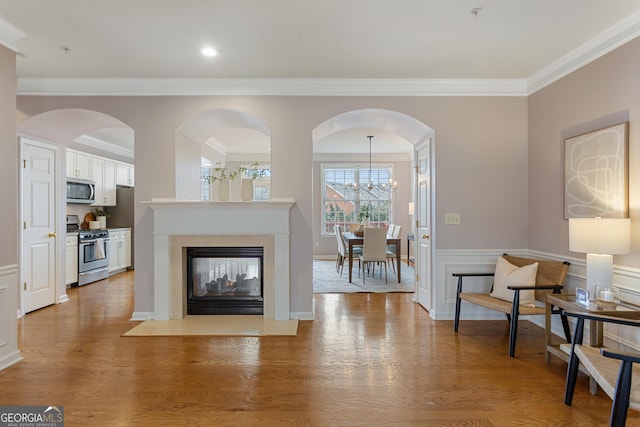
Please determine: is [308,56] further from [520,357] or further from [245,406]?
[520,357]

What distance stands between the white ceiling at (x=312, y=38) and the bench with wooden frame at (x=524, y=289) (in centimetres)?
189

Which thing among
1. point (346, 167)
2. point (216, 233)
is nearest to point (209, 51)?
point (216, 233)

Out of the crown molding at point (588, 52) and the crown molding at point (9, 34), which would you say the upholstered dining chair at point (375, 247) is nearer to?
the crown molding at point (588, 52)

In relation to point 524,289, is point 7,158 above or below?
above

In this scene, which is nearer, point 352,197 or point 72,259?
point 72,259

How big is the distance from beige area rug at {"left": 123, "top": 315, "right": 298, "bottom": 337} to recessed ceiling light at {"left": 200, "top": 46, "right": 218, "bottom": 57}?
8.75 ft

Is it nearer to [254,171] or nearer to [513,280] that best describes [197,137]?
[254,171]

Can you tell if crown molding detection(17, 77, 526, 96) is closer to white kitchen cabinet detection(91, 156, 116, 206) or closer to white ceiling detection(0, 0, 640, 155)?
white ceiling detection(0, 0, 640, 155)

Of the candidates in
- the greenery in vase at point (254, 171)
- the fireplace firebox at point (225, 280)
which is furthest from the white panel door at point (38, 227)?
the greenery in vase at point (254, 171)

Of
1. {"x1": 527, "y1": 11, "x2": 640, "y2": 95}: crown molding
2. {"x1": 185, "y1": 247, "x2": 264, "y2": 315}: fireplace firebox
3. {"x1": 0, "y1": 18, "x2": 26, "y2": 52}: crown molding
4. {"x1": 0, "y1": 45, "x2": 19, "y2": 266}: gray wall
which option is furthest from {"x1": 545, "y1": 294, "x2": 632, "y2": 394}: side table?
{"x1": 0, "y1": 18, "x2": 26, "y2": 52}: crown molding

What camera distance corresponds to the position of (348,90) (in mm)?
3918

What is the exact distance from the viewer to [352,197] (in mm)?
8945

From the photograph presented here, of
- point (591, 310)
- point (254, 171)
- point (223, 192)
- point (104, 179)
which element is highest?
point (104, 179)

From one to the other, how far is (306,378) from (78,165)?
5.64 m
